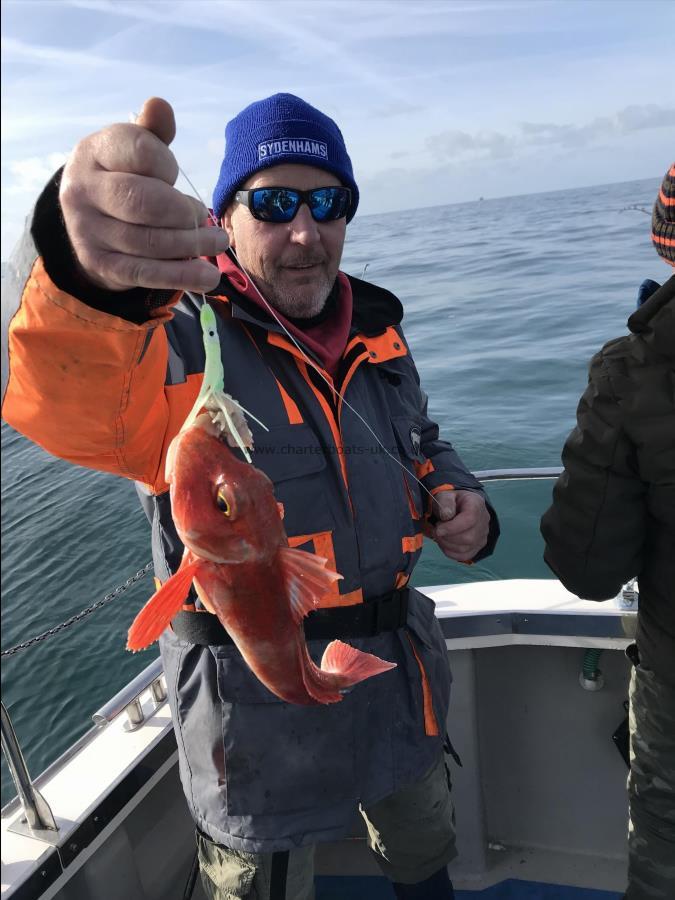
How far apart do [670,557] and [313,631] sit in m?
1.29

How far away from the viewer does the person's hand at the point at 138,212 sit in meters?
1.29

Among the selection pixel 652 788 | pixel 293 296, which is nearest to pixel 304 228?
pixel 293 296

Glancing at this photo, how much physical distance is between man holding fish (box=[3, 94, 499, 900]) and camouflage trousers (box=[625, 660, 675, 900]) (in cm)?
74

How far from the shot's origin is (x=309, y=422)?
7.82 feet

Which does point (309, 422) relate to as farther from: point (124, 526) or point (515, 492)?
point (124, 526)

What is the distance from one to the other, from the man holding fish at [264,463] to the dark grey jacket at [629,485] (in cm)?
45

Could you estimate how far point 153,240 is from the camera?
1320mm

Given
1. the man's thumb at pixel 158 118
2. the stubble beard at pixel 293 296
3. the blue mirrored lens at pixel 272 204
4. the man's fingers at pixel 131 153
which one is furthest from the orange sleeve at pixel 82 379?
the blue mirrored lens at pixel 272 204

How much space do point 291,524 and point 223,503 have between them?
792 mm

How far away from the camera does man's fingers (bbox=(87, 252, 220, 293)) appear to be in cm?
133

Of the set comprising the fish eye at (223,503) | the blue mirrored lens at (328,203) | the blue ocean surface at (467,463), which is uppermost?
the blue mirrored lens at (328,203)

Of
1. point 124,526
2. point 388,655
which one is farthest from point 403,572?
point 124,526

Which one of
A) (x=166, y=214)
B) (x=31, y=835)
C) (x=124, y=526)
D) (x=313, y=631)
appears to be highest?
(x=166, y=214)

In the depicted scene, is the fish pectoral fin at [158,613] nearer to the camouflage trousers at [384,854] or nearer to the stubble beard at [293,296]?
the camouflage trousers at [384,854]
